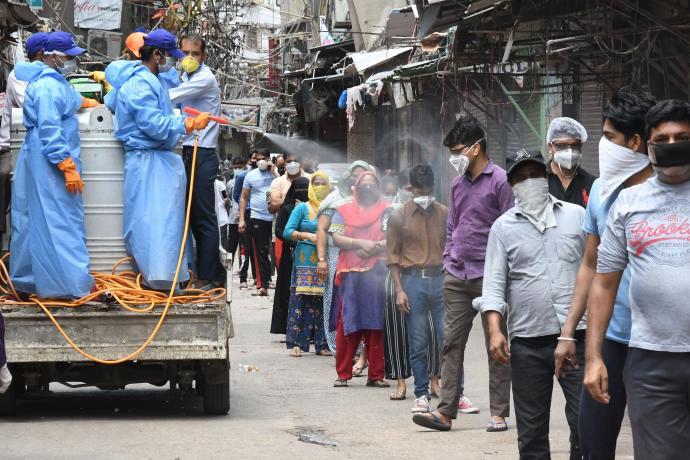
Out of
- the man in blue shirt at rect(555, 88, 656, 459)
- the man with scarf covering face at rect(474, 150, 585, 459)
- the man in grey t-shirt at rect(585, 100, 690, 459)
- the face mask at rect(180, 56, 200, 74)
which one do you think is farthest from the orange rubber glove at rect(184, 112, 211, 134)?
the man in grey t-shirt at rect(585, 100, 690, 459)

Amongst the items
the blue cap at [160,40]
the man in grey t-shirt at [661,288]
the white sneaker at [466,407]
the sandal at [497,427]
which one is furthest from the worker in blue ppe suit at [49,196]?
the man in grey t-shirt at [661,288]

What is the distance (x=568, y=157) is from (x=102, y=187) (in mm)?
3651

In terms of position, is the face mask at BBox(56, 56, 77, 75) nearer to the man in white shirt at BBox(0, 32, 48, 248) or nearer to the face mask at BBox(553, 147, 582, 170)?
the man in white shirt at BBox(0, 32, 48, 248)

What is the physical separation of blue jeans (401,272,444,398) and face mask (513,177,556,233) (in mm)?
3284

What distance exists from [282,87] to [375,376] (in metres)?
33.9

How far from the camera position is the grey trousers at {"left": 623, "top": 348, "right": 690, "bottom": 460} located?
15.4ft

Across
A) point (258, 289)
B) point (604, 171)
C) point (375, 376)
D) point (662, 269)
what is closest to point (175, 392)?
point (375, 376)

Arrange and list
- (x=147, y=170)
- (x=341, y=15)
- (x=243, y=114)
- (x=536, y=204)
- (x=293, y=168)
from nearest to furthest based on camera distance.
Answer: (x=536, y=204), (x=147, y=170), (x=293, y=168), (x=341, y=15), (x=243, y=114)

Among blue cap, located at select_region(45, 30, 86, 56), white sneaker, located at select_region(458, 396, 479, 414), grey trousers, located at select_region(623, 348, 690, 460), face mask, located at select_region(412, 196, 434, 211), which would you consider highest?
blue cap, located at select_region(45, 30, 86, 56)

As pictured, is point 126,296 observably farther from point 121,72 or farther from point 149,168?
point 121,72

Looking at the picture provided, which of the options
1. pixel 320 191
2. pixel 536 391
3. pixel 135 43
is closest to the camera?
pixel 536 391

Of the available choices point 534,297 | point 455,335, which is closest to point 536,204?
point 534,297

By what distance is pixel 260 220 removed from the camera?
66.4 ft

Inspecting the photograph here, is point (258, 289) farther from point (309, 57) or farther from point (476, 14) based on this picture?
point (309, 57)
